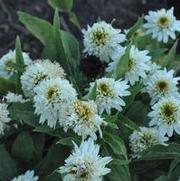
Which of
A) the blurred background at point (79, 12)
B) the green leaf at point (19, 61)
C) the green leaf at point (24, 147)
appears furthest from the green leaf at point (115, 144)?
the blurred background at point (79, 12)

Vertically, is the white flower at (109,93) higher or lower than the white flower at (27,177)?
higher

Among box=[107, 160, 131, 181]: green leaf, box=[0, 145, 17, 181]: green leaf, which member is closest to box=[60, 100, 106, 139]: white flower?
box=[107, 160, 131, 181]: green leaf

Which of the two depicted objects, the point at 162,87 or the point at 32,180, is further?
the point at 162,87

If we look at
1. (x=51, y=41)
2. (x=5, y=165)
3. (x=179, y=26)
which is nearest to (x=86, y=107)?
(x=5, y=165)

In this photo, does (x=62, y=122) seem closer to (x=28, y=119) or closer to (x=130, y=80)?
(x=28, y=119)

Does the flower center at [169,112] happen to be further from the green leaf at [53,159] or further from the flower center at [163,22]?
the flower center at [163,22]

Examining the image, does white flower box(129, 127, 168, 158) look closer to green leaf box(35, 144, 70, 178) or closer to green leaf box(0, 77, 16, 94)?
green leaf box(35, 144, 70, 178)
